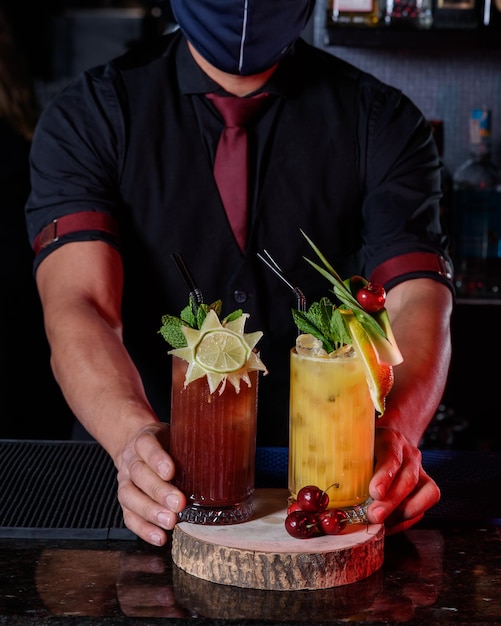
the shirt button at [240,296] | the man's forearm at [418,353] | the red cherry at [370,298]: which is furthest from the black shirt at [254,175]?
the red cherry at [370,298]

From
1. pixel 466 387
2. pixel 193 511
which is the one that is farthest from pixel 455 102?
pixel 193 511

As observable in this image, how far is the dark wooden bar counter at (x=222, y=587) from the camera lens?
1.10m

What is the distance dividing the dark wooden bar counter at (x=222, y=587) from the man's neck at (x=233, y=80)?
3.25 feet

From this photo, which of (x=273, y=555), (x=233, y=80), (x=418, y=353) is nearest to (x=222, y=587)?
(x=273, y=555)

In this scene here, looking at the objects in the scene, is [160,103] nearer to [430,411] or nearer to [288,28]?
[288,28]

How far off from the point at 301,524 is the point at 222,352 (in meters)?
0.23

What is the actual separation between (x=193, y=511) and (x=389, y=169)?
1007 mm

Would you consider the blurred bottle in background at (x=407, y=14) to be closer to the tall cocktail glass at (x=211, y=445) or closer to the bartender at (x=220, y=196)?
the bartender at (x=220, y=196)

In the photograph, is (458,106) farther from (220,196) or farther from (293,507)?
(293,507)

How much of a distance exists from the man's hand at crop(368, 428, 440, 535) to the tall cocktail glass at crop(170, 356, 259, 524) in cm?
17

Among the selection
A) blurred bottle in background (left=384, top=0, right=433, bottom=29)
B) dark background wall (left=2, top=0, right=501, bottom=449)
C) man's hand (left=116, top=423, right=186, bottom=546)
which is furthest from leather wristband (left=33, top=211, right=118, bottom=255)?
blurred bottle in background (left=384, top=0, right=433, bottom=29)

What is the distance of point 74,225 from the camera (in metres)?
1.86

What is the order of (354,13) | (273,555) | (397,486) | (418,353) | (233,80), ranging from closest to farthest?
(273,555)
(397,486)
(418,353)
(233,80)
(354,13)

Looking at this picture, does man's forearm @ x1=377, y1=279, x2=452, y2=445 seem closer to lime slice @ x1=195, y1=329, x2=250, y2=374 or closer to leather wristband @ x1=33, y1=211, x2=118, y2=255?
lime slice @ x1=195, y1=329, x2=250, y2=374
